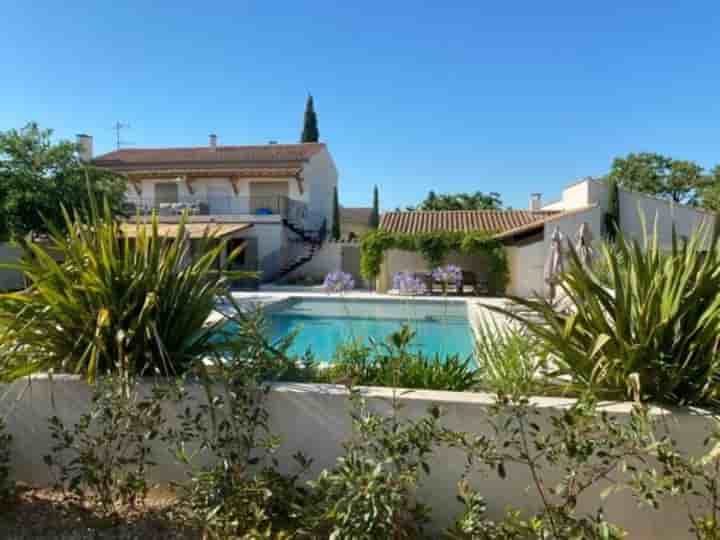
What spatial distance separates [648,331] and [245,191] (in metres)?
35.5

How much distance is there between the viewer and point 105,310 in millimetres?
3828

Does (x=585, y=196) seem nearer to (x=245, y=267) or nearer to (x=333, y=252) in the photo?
(x=333, y=252)

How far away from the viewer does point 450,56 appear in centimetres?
2298

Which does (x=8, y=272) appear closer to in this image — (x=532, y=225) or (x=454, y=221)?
(x=454, y=221)

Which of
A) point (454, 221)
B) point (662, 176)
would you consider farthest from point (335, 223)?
point (662, 176)

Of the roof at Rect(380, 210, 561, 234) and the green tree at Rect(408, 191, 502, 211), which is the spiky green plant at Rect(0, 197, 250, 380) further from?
the green tree at Rect(408, 191, 502, 211)

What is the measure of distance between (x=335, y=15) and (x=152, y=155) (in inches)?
1209

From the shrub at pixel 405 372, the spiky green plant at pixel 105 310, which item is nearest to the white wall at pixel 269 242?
the shrub at pixel 405 372

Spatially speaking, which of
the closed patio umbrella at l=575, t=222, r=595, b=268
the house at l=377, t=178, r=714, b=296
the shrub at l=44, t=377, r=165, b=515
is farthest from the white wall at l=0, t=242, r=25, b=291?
the closed patio umbrella at l=575, t=222, r=595, b=268

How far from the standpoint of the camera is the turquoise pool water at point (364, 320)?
14.7 meters

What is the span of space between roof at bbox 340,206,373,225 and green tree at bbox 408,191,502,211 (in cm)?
754

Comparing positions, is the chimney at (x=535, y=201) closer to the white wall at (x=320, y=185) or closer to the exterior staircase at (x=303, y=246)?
the white wall at (x=320, y=185)

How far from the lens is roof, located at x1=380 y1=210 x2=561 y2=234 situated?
30.0 meters

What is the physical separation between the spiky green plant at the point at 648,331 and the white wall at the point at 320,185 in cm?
3430
